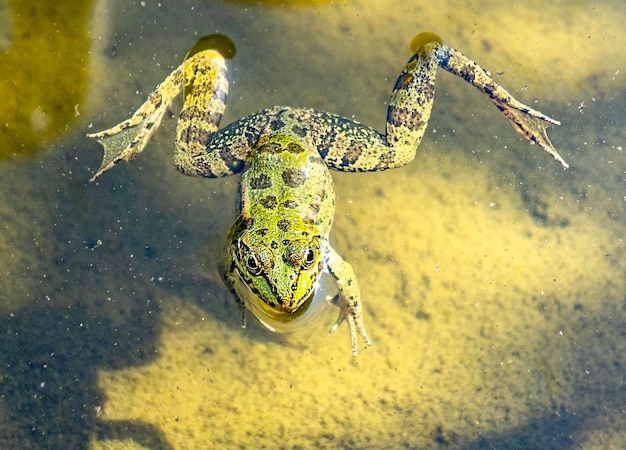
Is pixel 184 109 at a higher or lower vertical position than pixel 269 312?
higher

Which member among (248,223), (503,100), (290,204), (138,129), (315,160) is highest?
(503,100)

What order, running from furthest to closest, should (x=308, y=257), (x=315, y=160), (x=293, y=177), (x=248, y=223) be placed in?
1. (x=315, y=160)
2. (x=293, y=177)
3. (x=248, y=223)
4. (x=308, y=257)

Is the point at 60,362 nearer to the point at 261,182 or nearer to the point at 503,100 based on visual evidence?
the point at 261,182

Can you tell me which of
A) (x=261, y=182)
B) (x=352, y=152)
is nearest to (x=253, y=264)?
(x=261, y=182)

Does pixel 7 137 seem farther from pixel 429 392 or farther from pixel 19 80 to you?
pixel 429 392

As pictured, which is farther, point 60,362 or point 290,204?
point 60,362

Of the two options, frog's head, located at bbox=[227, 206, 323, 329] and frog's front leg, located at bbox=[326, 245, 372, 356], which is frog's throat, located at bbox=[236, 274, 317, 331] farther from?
frog's head, located at bbox=[227, 206, 323, 329]

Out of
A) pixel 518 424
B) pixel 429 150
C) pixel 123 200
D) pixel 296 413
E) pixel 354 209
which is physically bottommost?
pixel 296 413

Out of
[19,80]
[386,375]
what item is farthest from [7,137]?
[386,375]
